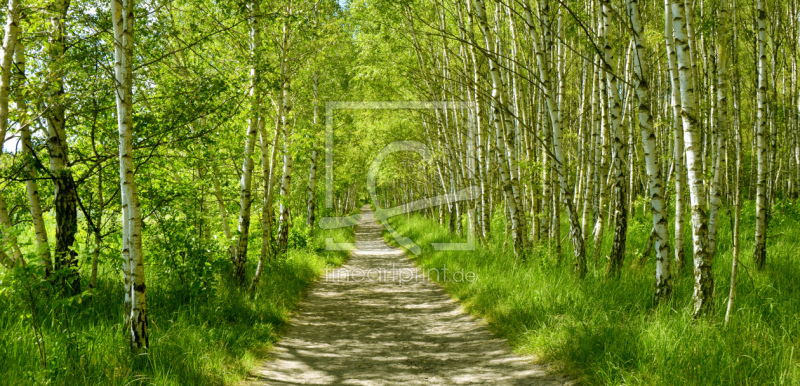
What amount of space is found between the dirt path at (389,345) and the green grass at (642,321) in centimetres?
34

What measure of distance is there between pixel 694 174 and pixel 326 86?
14.3m

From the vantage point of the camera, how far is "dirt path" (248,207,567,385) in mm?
4688

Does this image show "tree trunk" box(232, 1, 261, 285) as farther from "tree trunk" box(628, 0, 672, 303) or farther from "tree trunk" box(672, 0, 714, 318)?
"tree trunk" box(672, 0, 714, 318)

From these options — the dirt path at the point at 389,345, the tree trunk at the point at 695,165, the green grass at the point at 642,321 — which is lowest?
the dirt path at the point at 389,345

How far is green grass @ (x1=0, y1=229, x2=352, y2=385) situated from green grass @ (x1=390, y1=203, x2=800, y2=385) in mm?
3037

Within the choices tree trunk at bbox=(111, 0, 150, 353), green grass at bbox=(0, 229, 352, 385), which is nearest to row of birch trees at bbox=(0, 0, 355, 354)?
tree trunk at bbox=(111, 0, 150, 353)

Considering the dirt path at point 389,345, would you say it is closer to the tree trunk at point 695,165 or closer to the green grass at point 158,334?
the green grass at point 158,334

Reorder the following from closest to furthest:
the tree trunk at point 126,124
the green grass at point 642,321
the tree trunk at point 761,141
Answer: the green grass at point 642,321 → the tree trunk at point 126,124 → the tree trunk at point 761,141

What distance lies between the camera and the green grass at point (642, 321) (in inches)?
137

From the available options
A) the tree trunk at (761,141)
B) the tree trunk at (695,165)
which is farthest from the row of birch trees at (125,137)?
the tree trunk at (761,141)

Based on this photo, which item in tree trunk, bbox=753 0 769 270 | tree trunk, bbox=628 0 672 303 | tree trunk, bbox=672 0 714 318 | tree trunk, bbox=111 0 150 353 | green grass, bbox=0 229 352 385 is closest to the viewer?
green grass, bbox=0 229 352 385

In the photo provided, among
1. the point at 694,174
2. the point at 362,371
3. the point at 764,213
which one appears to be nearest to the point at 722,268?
the point at 764,213

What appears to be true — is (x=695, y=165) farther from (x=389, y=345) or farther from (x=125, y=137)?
(x=125, y=137)

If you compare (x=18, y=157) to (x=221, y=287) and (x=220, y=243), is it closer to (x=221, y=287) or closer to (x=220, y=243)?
(x=220, y=243)
